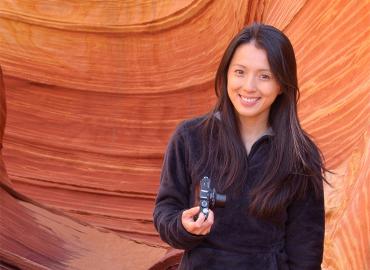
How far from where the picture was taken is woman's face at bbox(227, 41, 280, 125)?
4.44 feet

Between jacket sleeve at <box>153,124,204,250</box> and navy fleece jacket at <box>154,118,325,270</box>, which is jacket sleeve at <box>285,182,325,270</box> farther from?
jacket sleeve at <box>153,124,204,250</box>

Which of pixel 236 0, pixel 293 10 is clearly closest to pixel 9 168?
pixel 236 0

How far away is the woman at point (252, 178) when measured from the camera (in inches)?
53.0

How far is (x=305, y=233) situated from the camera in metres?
1.36

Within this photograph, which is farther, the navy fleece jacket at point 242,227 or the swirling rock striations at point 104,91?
the swirling rock striations at point 104,91

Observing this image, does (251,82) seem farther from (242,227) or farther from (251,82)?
(242,227)

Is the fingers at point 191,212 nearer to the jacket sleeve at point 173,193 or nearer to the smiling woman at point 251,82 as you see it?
the jacket sleeve at point 173,193

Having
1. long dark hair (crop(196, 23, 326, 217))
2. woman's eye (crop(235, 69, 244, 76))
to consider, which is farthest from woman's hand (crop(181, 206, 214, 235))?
woman's eye (crop(235, 69, 244, 76))

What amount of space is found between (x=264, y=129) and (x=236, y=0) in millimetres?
1295

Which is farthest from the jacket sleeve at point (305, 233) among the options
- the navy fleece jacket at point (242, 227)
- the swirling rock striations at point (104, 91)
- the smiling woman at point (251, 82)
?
the swirling rock striations at point (104, 91)

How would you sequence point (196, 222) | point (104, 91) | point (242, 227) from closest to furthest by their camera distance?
point (196, 222) → point (242, 227) → point (104, 91)

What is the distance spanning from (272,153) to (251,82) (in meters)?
0.11

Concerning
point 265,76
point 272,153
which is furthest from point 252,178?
point 265,76

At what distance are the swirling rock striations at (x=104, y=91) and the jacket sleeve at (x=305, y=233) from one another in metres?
1.25
